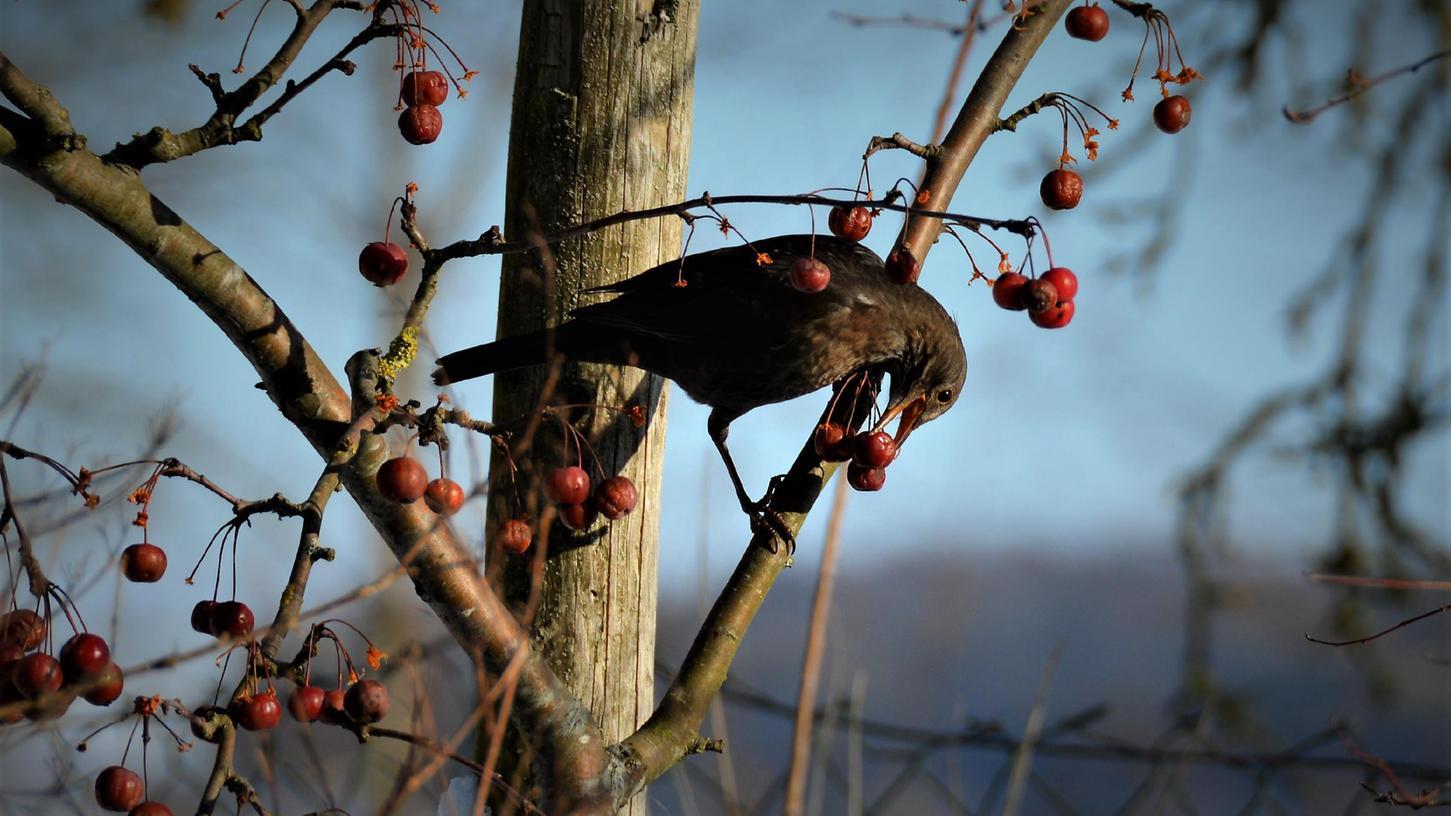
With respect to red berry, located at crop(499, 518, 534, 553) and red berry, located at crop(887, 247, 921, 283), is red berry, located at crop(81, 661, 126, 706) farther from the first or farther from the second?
red berry, located at crop(887, 247, 921, 283)

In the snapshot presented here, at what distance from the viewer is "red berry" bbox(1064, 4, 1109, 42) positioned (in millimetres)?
2068

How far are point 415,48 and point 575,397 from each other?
0.80 meters

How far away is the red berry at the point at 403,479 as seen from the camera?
1.53 metres

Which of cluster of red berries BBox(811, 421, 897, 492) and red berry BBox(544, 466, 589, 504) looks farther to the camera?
cluster of red berries BBox(811, 421, 897, 492)

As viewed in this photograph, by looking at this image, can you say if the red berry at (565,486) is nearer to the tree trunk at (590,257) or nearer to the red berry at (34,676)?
the tree trunk at (590,257)

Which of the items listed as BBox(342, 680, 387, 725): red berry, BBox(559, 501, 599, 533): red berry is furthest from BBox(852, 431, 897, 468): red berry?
BBox(342, 680, 387, 725): red berry

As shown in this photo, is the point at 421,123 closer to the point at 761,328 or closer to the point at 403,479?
the point at 403,479

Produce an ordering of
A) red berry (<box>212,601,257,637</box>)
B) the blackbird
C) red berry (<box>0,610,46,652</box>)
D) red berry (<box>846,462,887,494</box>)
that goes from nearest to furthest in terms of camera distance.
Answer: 1. red berry (<box>0,610,46,652</box>)
2. red berry (<box>212,601,257,637</box>)
3. the blackbird
4. red berry (<box>846,462,887,494</box>)

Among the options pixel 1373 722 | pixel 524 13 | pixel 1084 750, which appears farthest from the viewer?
pixel 1373 722

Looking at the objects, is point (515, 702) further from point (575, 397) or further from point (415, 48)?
point (415, 48)

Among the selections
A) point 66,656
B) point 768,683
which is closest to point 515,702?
point 66,656

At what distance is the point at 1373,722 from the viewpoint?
211 inches

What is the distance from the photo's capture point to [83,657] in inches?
55.9

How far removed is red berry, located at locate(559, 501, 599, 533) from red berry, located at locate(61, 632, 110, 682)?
2.50 feet
